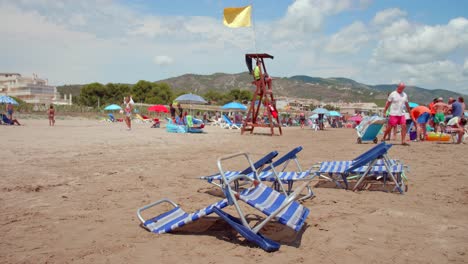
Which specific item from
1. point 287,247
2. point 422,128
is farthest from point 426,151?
point 287,247

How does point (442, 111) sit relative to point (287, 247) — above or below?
above

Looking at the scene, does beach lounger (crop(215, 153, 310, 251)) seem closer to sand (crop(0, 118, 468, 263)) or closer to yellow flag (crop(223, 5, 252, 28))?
sand (crop(0, 118, 468, 263))

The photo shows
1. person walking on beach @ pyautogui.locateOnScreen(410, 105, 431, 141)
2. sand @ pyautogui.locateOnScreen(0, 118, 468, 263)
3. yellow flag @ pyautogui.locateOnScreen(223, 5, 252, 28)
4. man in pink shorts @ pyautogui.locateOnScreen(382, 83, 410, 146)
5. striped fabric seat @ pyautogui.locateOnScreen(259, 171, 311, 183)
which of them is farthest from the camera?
yellow flag @ pyautogui.locateOnScreen(223, 5, 252, 28)

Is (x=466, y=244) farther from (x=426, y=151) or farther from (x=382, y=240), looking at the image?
(x=426, y=151)

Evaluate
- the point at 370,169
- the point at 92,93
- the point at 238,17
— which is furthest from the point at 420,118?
the point at 92,93

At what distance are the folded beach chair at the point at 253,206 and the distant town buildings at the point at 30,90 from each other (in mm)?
75341

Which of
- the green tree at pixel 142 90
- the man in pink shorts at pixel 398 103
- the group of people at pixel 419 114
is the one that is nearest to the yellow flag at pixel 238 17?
the group of people at pixel 419 114

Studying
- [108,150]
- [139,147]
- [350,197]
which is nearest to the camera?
[350,197]

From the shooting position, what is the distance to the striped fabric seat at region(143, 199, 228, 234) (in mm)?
3260

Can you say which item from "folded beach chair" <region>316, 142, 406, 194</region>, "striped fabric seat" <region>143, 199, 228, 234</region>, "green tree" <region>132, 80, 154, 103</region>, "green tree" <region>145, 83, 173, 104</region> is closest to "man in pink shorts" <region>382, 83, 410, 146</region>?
"folded beach chair" <region>316, 142, 406, 194</region>

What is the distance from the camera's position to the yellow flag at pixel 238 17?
14.9m

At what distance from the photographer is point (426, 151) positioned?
957cm

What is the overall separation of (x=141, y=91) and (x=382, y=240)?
249 ft

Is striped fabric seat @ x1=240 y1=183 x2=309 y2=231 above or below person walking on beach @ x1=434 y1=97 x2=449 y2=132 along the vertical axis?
below
